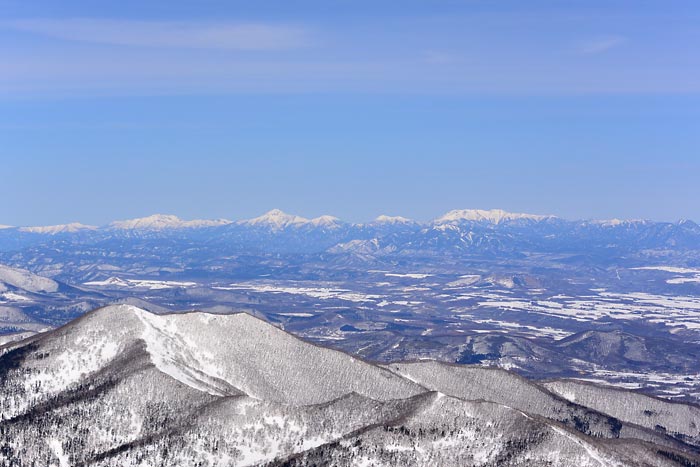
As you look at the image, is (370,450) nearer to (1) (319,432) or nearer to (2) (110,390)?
(1) (319,432)

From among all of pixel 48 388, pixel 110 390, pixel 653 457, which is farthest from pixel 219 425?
pixel 653 457

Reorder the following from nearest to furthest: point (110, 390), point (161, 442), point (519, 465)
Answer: point (519, 465)
point (161, 442)
point (110, 390)

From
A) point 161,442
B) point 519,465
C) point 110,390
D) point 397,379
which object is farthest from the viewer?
point 397,379

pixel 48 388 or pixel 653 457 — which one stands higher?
pixel 48 388

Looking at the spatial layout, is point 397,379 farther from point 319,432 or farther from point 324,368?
point 319,432

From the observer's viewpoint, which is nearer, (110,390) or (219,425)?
(219,425)

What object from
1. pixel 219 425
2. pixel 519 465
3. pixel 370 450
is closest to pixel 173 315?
pixel 219 425
